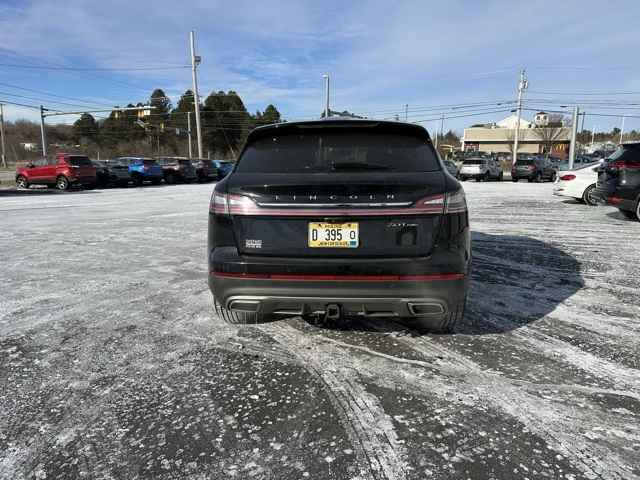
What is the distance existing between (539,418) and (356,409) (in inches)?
39.3

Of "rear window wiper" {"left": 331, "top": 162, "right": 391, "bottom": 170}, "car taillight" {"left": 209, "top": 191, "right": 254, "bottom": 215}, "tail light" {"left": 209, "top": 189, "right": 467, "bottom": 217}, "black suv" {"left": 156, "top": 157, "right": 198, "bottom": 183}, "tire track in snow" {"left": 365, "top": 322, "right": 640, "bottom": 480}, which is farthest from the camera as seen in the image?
"black suv" {"left": 156, "top": 157, "right": 198, "bottom": 183}

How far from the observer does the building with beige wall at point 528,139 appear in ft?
247

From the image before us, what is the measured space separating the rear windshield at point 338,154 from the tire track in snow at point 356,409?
1.31 m

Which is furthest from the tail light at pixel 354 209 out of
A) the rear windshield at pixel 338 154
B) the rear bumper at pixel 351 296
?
the rear bumper at pixel 351 296

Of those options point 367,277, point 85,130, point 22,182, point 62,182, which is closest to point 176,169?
point 62,182

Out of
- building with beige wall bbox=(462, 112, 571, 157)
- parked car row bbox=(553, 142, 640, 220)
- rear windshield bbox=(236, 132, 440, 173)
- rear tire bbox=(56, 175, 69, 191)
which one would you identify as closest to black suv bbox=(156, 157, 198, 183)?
rear tire bbox=(56, 175, 69, 191)

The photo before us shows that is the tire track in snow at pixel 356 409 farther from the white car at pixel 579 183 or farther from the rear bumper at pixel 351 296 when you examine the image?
the white car at pixel 579 183

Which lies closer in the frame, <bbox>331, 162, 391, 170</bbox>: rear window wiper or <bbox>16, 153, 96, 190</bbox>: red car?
<bbox>331, 162, 391, 170</bbox>: rear window wiper

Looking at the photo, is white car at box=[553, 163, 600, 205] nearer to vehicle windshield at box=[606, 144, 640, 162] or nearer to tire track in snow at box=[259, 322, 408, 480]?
vehicle windshield at box=[606, 144, 640, 162]

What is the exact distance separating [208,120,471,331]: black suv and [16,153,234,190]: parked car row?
20.8 meters

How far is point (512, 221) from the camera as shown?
31.8ft

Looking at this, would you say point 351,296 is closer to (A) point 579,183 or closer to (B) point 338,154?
(B) point 338,154

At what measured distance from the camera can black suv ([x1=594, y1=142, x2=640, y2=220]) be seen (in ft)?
28.2

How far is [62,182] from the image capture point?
20703 mm
